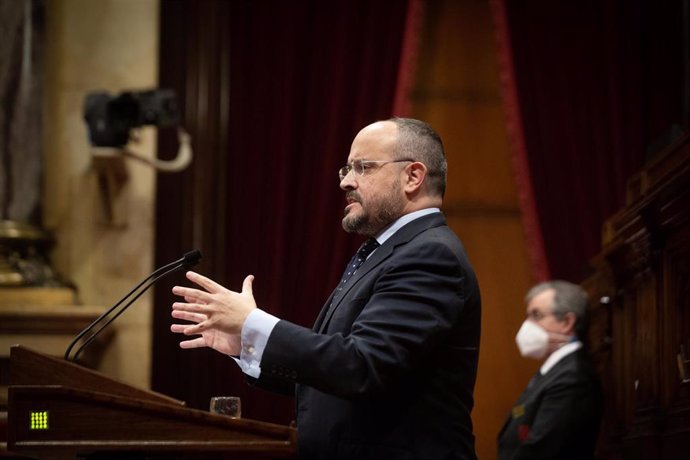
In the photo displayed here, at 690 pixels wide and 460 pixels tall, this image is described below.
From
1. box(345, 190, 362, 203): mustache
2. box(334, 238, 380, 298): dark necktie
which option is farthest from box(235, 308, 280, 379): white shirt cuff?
box(345, 190, 362, 203): mustache

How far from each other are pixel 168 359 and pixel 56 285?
2.27ft

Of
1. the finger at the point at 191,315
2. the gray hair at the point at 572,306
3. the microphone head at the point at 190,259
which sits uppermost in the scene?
the microphone head at the point at 190,259

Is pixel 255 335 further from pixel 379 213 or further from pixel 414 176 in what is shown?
pixel 414 176

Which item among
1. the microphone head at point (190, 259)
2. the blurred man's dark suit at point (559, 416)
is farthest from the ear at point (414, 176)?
the blurred man's dark suit at point (559, 416)

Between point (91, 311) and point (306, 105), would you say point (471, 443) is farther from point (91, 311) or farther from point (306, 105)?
point (306, 105)

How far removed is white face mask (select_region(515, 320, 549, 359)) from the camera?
15.4 feet

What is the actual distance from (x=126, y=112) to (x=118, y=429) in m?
3.01

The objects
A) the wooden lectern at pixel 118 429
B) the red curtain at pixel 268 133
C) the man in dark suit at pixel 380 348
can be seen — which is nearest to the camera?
the man in dark suit at pixel 380 348

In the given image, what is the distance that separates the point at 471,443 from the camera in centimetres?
242

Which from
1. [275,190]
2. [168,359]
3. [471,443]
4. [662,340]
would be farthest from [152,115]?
[471,443]

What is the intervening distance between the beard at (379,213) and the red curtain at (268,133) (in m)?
3.04

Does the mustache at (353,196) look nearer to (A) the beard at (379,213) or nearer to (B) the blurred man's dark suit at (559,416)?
(A) the beard at (379,213)

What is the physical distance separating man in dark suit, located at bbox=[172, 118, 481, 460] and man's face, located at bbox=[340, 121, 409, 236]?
2.7 inches

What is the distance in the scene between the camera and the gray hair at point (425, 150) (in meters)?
2.69
